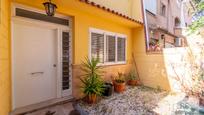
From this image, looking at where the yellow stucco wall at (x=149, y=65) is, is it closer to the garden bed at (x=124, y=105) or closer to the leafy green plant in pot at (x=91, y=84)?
the garden bed at (x=124, y=105)

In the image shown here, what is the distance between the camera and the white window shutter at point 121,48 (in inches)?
282

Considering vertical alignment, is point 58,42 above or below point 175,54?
above

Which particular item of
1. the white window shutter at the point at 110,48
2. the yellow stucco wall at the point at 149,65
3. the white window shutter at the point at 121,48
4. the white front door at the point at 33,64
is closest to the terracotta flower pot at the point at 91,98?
the white front door at the point at 33,64

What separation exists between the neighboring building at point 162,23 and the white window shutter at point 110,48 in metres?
1.77

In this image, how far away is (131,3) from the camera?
320 inches

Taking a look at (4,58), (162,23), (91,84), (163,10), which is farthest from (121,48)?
(163,10)

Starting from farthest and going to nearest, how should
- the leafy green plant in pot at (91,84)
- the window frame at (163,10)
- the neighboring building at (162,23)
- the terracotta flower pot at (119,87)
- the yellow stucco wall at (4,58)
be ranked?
the window frame at (163,10) < the neighboring building at (162,23) < the terracotta flower pot at (119,87) < the leafy green plant in pot at (91,84) < the yellow stucco wall at (4,58)

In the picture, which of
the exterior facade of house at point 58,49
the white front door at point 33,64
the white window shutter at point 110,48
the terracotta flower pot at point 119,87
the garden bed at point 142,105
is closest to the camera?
the exterior facade of house at point 58,49

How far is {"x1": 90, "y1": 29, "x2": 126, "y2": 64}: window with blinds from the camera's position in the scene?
5856 millimetres

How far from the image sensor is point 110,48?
670 centimetres

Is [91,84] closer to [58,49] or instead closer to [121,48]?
[58,49]

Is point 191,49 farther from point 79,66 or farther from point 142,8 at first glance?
point 79,66

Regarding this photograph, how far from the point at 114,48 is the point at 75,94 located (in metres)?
2.88

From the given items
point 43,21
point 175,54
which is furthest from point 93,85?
point 175,54
